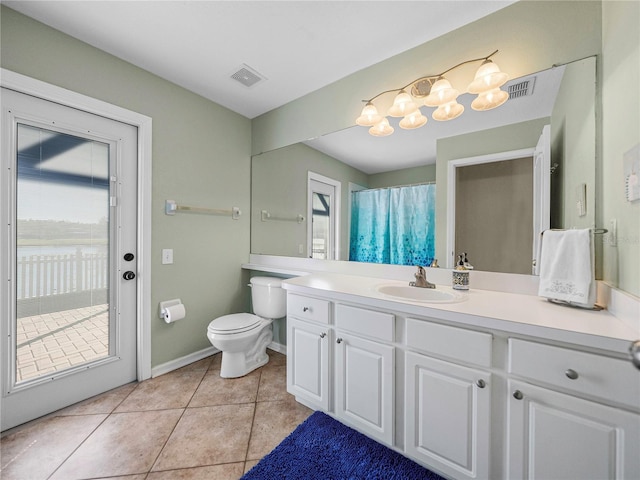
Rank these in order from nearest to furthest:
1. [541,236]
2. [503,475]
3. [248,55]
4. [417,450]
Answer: [503,475]
[417,450]
[541,236]
[248,55]

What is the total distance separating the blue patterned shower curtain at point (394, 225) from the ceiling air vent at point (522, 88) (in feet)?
1.99

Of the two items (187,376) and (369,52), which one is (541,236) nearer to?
(369,52)

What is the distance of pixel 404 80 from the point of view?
171 cm

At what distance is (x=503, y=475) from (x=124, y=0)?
284cm

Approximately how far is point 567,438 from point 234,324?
1908mm

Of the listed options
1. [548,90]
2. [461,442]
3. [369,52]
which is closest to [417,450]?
[461,442]

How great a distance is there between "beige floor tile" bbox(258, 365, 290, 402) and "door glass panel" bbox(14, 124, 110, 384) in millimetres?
1143

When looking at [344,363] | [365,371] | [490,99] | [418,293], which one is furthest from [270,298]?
[490,99]

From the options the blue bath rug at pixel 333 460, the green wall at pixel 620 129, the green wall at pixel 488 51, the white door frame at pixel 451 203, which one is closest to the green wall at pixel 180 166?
the green wall at pixel 488 51

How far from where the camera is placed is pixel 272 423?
1541 millimetres

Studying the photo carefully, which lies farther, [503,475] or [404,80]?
[404,80]

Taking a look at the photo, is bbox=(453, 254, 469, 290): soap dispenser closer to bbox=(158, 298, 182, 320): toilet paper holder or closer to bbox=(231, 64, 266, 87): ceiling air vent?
bbox=(231, 64, 266, 87): ceiling air vent

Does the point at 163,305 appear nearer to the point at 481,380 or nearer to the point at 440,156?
the point at 481,380

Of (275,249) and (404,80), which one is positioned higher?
(404,80)
